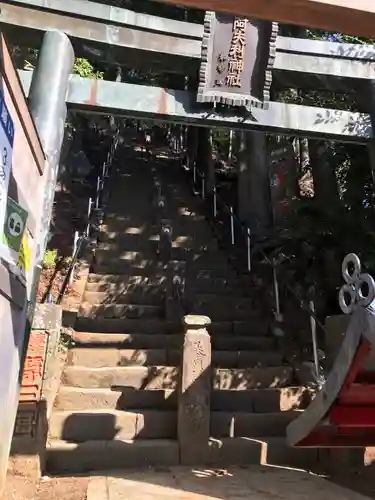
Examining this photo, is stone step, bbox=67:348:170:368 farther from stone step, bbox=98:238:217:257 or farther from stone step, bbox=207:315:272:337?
stone step, bbox=98:238:217:257

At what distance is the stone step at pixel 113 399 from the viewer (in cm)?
572

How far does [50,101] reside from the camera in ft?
16.8

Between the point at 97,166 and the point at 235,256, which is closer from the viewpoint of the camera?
the point at 235,256

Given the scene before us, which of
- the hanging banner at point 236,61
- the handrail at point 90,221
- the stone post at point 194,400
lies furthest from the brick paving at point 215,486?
the hanging banner at point 236,61

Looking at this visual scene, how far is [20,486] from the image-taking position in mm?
4109

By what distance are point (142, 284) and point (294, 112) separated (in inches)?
171

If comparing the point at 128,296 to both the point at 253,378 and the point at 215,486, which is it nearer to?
the point at 253,378

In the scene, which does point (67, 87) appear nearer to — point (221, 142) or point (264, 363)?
point (264, 363)

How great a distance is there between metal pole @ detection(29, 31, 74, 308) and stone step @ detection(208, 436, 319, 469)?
9.67 ft

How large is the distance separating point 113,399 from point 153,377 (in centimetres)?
68

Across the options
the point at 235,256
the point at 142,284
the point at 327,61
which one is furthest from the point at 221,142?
the point at 327,61

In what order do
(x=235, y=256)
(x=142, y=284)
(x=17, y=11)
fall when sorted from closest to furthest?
(x=17, y=11), (x=142, y=284), (x=235, y=256)

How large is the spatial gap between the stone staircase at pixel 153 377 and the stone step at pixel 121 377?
0.01 m

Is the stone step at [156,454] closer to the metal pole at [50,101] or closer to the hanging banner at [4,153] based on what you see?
the metal pole at [50,101]
